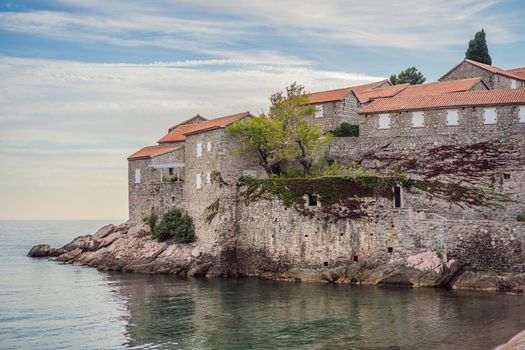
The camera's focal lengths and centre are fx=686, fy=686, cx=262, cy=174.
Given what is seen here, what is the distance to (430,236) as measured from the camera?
40844 millimetres

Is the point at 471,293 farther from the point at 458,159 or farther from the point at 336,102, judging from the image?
the point at 336,102

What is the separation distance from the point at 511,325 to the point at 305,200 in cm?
1805

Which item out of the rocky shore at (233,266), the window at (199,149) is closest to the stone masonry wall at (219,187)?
the window at (199,149)

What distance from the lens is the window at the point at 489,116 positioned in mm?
46812

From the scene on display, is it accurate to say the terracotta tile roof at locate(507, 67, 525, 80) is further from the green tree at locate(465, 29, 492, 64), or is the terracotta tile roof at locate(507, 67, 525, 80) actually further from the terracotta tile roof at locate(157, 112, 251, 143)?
the terracotta tile roof at locate(157, 112, 251, 143)

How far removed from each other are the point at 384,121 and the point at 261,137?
9.39 metres

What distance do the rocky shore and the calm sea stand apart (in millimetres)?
1566

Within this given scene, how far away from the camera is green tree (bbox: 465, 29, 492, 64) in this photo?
7088cm

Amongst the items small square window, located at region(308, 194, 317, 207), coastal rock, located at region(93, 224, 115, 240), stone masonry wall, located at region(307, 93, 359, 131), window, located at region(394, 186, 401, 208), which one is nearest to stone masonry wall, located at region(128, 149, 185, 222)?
coastal rock, located at region(93, 224, 115, 240)

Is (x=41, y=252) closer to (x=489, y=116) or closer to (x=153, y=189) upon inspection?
(x=153, y=189)

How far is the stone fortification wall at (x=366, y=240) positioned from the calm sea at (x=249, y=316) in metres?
2.66

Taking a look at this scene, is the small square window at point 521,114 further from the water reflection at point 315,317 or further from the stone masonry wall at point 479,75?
the water reflection at point 315,317

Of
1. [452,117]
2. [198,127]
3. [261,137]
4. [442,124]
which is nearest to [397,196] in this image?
[442,124]

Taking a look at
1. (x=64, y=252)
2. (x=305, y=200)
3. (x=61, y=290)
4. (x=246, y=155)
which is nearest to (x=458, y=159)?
(x=305, y=200)
